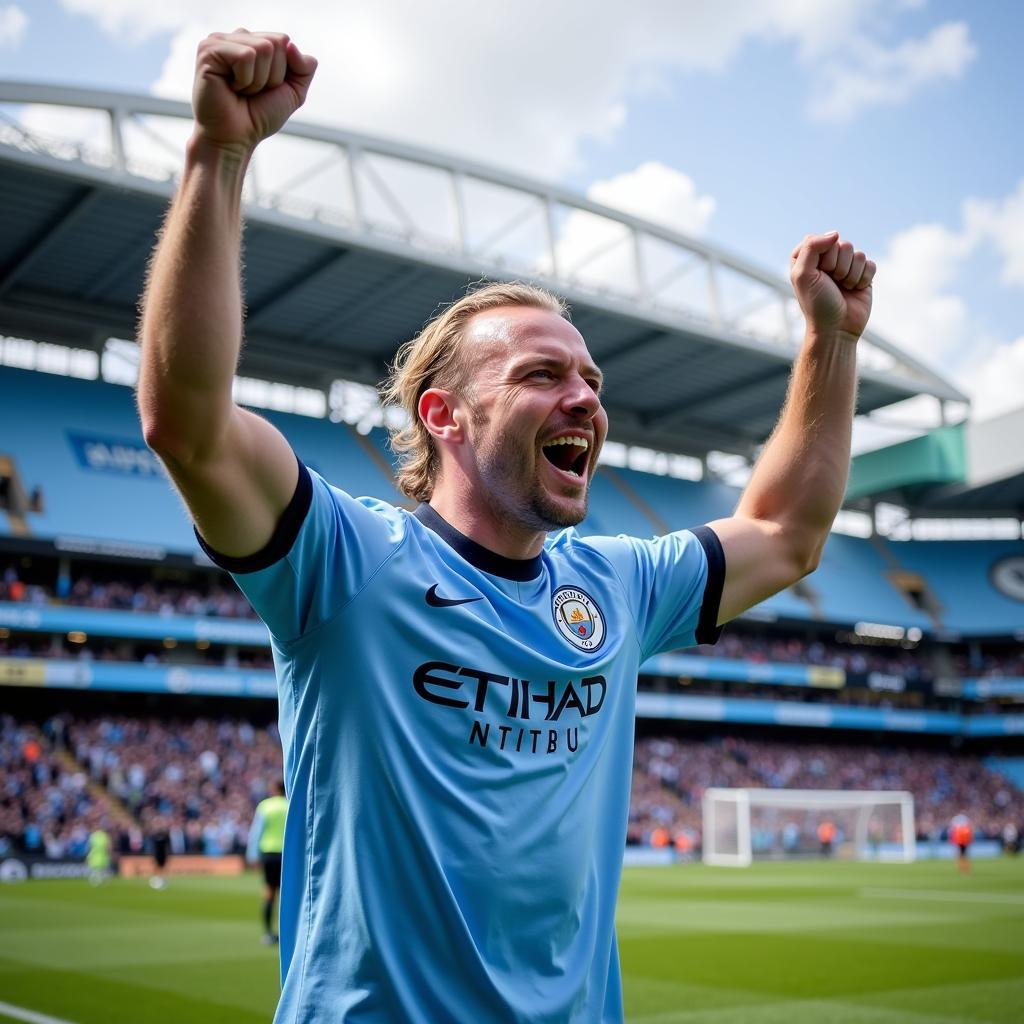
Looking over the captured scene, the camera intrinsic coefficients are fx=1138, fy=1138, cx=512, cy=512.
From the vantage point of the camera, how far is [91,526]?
3544cm

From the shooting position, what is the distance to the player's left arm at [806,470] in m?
2.85

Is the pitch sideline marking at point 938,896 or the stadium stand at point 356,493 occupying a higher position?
the stadium stand at point 356,493

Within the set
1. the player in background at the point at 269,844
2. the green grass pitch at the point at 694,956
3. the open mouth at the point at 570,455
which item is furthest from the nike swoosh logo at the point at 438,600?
the player in background at the point at 269,844

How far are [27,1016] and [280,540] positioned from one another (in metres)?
8.01

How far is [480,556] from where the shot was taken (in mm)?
2402

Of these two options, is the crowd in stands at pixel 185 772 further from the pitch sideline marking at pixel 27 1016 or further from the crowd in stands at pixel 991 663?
the crowd in stands at pixel 991 663

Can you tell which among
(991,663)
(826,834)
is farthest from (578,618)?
(991,663)

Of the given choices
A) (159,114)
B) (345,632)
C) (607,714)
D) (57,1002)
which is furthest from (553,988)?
(159,114)

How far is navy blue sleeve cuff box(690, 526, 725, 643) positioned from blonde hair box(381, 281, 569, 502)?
66 centimetres

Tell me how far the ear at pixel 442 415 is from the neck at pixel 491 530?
0.50 ft

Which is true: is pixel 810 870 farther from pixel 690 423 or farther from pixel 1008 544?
pixel 1008 544

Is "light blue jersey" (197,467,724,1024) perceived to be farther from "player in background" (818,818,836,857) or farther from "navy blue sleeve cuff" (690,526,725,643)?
"player in background" (818,818,836,857)

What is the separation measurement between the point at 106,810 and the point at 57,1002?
21456 millimetres

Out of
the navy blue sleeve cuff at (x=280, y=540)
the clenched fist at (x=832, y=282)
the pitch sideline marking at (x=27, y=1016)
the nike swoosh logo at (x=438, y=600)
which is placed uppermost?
the clenched fist at (x=832, y=282)
